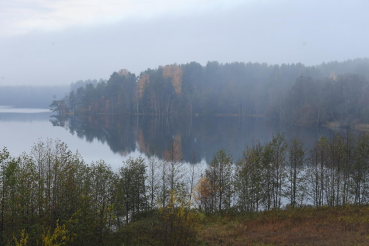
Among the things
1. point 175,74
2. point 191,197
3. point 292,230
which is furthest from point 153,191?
point 175,74

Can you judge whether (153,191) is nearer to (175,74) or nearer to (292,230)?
(292,230)

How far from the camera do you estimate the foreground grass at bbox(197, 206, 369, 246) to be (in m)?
14.3

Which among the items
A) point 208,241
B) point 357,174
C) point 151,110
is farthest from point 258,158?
point 151,110

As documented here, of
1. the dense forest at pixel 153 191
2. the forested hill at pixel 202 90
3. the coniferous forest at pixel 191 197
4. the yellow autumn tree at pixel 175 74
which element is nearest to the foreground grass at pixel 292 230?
the coniferous forest at pixel 191 197

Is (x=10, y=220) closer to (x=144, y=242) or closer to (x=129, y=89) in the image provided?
(x=144, y=242)

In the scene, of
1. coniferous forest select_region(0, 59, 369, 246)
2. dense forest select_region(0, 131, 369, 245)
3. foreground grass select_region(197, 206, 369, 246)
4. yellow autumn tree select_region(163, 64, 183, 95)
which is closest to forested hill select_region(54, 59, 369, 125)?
yellow autumn tree select_region(163, 64, 183, 95)

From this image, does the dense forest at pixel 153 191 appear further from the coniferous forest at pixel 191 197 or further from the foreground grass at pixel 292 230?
the foreground grass at pixel 292 230

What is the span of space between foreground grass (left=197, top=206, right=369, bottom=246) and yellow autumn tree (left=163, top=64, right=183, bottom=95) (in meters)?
129

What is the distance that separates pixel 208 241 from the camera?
15.0 meters

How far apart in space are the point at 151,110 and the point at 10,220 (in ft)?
443

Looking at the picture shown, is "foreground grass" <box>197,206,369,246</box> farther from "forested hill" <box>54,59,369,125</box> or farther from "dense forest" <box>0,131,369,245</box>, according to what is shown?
"forested hill" <box>54,59,369,125</box>

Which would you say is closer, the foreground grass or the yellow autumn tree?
the foreground grass

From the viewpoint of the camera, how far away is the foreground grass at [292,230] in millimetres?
14344

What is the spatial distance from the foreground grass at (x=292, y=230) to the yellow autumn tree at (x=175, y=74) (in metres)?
129
